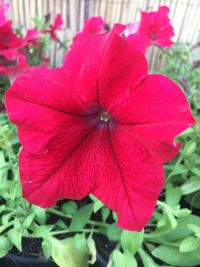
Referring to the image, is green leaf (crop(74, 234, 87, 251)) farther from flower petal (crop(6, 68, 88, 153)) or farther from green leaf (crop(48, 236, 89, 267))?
flower petal (crop(6, 68, 88, 153))

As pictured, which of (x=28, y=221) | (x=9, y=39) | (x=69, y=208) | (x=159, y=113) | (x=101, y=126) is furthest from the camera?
(x=9, y=39)

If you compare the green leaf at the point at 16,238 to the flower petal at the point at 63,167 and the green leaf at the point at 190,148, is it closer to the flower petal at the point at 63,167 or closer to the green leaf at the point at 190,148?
the flower petal at the point at 63,167

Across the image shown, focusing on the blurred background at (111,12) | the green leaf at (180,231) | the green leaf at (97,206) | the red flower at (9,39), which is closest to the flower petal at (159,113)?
the green leaf at (97,206)

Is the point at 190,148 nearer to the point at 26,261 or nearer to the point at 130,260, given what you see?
the point at 130,260

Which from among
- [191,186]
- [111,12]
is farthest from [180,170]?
[111,12]

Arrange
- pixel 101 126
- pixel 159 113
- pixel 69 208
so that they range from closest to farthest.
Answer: pixel 159 113 → pixel 101 126 → pixel 69 208

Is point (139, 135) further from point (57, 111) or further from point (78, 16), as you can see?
point (78, 16)
